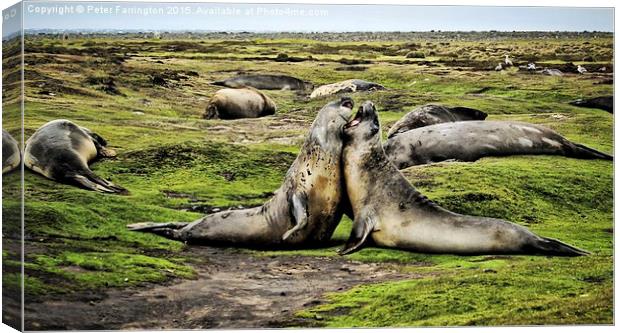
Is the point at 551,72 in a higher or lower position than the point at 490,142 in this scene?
higher

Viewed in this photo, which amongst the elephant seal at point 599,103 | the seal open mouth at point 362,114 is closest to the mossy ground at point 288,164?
the elephant seal at point 599,103

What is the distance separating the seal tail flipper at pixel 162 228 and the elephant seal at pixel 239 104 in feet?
5.08

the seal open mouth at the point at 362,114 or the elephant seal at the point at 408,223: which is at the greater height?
the seal open mouth at the point at 362,114

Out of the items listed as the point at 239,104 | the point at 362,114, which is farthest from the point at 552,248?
the point at 239,104

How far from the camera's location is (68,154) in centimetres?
1518

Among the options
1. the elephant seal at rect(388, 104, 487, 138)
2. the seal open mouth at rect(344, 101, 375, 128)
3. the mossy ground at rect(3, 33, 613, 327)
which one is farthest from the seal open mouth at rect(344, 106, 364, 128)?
the elephant seal at rect(388, 104, 487, 138)

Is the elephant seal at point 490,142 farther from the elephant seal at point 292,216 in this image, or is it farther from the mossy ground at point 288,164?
the elephant seal at point 292,216

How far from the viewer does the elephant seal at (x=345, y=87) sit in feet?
52.8

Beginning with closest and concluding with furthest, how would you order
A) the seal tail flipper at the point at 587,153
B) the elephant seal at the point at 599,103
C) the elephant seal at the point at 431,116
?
the elephant seal at the point at 431,116 < the seal tail flipper at the point at 587,153 < the elephant seal at the point at 599,103

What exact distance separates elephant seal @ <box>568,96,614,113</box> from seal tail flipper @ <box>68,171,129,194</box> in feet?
19.2

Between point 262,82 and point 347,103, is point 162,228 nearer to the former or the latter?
point 262,82

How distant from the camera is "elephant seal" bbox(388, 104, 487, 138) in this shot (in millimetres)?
16250

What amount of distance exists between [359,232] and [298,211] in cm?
75

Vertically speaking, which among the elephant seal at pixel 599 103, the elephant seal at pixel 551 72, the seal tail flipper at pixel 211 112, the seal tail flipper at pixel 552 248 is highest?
the elephant seal at pixel 551 72
